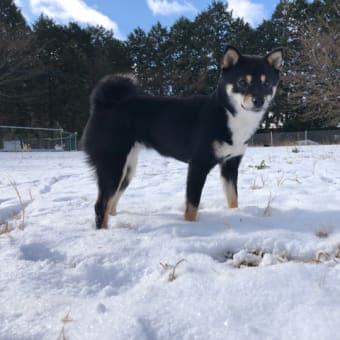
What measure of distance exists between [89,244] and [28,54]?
25.0 m

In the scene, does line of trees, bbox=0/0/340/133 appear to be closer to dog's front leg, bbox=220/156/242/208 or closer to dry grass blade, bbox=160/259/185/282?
dog's front leg, bbox=220/156/242/208

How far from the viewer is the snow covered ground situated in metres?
1.33

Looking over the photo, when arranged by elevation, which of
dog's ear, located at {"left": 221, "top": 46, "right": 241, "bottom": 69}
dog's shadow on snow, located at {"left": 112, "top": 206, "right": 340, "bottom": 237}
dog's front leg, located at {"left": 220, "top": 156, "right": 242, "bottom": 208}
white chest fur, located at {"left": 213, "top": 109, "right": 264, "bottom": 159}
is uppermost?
dog's ear, located at {"left": 221, "top": 46, "right": 241, "bottom": 69}

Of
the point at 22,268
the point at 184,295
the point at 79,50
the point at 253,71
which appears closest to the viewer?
the point at 184,295

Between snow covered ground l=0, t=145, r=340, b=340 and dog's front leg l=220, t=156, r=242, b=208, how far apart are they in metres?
0.18

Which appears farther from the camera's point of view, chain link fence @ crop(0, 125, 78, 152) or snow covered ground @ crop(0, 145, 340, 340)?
chain link fence @ crop(0, 125, 78, 152)

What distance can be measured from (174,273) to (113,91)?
199 cm

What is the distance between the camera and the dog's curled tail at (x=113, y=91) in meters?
3.22

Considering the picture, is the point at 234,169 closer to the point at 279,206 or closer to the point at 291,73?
the point at 279,206

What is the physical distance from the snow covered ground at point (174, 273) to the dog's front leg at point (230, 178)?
7.2 inches

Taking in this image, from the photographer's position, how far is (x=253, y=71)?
3.07m

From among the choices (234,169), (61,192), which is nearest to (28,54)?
(61,192)

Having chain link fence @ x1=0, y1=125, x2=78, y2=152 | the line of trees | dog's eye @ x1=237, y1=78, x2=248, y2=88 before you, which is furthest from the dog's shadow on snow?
the line of trees

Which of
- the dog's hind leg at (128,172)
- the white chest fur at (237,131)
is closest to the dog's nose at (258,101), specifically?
the white chest fur at (237,131)
